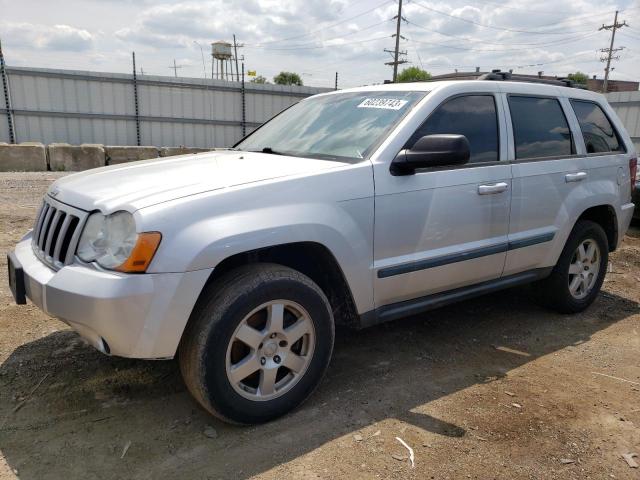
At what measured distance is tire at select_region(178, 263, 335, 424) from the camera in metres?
2.51

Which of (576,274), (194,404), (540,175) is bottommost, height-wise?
(194,404)

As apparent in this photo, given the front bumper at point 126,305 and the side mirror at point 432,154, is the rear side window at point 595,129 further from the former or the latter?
the front bumper at point 126,305

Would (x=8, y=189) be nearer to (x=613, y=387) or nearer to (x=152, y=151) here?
(x=152, y=151)

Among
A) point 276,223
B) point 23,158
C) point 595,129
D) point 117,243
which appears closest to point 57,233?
point 117,243

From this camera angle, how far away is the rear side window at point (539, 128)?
3850 millimetres

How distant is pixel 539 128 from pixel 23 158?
445 inches

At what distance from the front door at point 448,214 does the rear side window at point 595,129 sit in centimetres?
111

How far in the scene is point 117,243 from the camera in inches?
94.4

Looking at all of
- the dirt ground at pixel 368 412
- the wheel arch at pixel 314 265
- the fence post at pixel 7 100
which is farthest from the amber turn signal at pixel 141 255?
the fence post at pixel 7 100

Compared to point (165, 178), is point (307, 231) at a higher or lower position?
lower

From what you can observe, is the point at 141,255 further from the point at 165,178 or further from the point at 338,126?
the point at 338,126

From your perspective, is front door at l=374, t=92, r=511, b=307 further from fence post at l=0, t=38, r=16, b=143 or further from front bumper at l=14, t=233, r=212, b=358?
fence post at l=0, t=38, r=16, b=143

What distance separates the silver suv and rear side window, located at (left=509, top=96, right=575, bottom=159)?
0.6 inches

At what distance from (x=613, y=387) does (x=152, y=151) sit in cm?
1219
